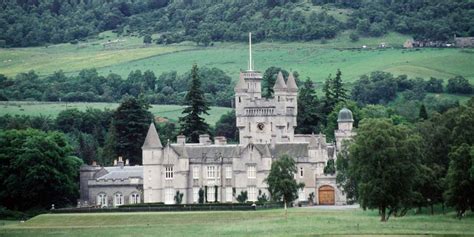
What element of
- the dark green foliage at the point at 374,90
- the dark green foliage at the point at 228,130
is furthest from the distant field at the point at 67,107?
the dark green foliage at the point at 374,90

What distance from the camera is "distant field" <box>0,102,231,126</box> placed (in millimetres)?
183875

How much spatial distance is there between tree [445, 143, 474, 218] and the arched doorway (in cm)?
2361

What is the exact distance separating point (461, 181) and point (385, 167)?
4972 millimetres

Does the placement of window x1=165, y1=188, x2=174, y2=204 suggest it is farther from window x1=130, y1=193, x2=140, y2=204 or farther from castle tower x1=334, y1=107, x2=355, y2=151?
castle tower x1=334, y1=107, x2=355, y2=151

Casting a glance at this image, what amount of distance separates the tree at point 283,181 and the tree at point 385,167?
15929mm

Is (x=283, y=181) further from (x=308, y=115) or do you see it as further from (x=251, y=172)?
(x=308, y=115)

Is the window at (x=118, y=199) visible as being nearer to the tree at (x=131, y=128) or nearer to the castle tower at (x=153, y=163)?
the castle tower at (x=153, y=163)

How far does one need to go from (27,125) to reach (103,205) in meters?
31.9

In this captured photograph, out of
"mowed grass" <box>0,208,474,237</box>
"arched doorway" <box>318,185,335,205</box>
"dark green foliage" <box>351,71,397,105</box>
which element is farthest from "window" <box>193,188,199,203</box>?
"dark green foliage" <box>351,71,397,105</box>

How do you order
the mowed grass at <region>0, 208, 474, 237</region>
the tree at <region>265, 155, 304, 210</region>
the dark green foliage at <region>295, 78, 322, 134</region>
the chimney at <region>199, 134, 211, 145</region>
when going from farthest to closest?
the dark green foliage at <region>295, 78, 322, 134</region> → the chimney at <region>199, 134, 211, 145</region> → the tree at <region>265, 155, 304, 210</region> → the mowed grass at <region>0, 208, 474, 237</region>

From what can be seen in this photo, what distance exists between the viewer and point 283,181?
389ft

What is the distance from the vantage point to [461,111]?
360 feet

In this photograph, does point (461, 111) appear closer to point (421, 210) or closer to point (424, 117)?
point (421, 210)

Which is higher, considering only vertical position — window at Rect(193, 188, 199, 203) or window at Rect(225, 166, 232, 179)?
window at Rect(225, 166, 232, 179)
